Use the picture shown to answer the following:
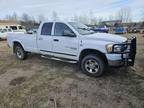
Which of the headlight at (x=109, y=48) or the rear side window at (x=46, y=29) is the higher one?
the rear side window at (x=46, y=29)

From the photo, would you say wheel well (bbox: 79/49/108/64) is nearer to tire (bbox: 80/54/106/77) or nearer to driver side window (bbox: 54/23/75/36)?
tire (bbox: 80/54/106/77)

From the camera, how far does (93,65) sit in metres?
5.60

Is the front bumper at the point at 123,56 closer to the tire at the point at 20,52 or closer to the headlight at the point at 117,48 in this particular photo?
the headlight at the point at 117,48

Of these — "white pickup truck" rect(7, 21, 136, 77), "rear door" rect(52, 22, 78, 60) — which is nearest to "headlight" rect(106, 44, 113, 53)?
A: "white pickup truck" rect(7, 21, 136, 77)

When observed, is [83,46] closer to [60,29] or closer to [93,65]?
[93,65]

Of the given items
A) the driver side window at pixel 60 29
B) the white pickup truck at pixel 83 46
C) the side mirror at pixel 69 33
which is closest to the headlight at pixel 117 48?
the white pickup truck at pixel 83 46

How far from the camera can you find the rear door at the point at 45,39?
664cm

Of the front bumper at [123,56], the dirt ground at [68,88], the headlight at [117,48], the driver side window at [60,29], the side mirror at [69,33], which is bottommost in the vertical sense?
the dirt ground at [68,88]

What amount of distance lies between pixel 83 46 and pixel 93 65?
0.72 metres

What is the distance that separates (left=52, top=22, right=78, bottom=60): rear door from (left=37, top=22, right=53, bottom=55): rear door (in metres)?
0.25

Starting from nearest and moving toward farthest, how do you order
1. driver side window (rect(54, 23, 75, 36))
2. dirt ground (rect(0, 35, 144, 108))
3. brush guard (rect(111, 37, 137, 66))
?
dirt ground (rect(0, 35, 144, 108)) < brush guard (rect(111, 37, 137, 66)) < driver side window (rect(54, 23, 75, 36))

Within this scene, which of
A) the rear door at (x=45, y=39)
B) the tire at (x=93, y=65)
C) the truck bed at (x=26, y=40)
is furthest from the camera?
the truck bed at (x=26, y=40)

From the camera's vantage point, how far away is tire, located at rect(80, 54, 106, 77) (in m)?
5.39

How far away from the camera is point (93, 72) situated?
5609mm
